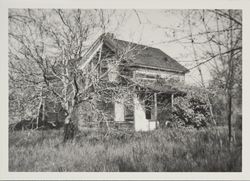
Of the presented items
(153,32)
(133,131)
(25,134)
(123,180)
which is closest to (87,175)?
(123,180)

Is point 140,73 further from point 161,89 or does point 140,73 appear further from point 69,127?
point 69,127

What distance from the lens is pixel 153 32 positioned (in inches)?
170

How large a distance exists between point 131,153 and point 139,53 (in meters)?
1.95

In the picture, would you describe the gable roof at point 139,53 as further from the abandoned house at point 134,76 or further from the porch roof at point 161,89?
the porch roof at point 161,89

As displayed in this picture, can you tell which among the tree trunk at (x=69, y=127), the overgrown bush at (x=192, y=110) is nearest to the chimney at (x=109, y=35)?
the tree trunk at (x=69, y=127)

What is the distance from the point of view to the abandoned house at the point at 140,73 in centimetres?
485

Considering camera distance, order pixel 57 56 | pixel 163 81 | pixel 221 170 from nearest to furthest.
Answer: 1. pixel 221 170
2. pixel 57 56
3. pixel 163 81

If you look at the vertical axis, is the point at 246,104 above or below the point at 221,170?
above

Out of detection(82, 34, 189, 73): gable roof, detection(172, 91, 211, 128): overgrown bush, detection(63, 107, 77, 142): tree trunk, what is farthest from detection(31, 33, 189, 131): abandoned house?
detection(63, 107, 77, 142): tree trunk

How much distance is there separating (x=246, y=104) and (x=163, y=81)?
1615 millimetres

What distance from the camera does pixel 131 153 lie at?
4125mm

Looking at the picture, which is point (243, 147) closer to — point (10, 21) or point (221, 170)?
point (221, 170)

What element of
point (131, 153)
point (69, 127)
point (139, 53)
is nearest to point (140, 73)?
point (139, 53)

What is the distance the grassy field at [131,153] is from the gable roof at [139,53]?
114cm
